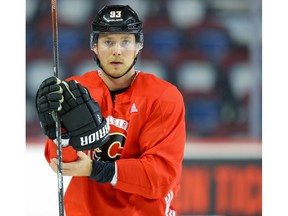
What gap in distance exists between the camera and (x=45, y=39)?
89.2 inches

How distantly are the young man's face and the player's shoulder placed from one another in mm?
73

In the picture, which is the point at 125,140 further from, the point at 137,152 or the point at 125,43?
the point at 125,43

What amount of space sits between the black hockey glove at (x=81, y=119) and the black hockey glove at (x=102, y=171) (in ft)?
0.30

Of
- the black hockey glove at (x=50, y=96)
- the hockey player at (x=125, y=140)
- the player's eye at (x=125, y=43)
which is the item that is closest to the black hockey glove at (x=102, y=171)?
the hockey player at (x=125, y=140)

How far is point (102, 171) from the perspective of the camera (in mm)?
1993

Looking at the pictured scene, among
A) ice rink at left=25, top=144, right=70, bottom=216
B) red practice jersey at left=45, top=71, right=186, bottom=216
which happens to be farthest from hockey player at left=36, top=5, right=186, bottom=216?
ice rink at left=25, top=144, right=70, bottom=216

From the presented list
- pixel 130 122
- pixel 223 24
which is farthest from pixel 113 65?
pixel 223 24

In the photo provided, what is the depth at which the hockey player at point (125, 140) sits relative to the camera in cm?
201

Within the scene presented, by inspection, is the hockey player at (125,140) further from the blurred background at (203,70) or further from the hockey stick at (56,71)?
the blurred background at (203,70)

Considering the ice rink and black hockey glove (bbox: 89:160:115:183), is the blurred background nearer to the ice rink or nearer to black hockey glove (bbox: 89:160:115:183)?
the ice rink

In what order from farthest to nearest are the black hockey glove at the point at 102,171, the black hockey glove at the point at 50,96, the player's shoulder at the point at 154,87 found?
the player's shoulder at the point at 154,87, the black hockey glove at the point at 102,171, the black hockey glove at the point at 50,96

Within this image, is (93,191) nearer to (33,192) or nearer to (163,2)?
(33,192)

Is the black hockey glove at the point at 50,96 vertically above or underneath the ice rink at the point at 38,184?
above

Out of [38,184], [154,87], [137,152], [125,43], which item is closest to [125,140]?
[137,152]
